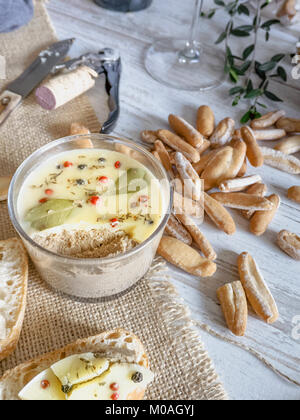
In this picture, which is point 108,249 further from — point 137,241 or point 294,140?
point 294,140

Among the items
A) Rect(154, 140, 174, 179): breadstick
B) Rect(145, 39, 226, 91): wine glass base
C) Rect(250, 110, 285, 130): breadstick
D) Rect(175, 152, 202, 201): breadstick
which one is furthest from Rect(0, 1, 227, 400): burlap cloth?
Rect(145, 39, 226, 91): wine glass base

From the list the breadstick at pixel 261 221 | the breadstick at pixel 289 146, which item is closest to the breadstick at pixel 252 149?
the breadstick at pixel 289 146

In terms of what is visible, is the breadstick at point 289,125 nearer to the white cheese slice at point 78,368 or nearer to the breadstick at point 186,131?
the breadstick at point 186,131

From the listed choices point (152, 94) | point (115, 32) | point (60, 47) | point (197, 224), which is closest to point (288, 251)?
point (197, 224)

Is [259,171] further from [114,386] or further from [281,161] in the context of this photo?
[114,386]

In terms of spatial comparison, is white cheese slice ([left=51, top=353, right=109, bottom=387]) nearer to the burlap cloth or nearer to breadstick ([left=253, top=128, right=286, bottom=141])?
the burlap cloth

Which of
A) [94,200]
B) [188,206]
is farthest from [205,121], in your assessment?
[94,200]
